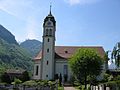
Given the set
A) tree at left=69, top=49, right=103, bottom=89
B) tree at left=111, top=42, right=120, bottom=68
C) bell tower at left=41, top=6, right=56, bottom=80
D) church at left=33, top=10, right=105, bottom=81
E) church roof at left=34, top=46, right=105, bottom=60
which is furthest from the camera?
church roof at left=34, top=46, right=105, bottom=60

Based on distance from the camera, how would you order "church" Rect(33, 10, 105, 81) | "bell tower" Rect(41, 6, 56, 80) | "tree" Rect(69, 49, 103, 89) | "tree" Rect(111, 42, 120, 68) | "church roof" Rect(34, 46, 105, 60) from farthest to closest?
1. "church roof" Rect(34, 46, 105, 60)
2. "church" Rect(33, 10, 105, 81)
3. "bell tower" Rect(41, 6, 56, 80)
4. "tree" Rect(69, 49, 103, 89)
5. "tree" Rect(111, 42, 120, 68)

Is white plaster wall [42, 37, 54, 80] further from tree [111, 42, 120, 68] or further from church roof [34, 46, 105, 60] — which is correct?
tree [111, 42, 120, 68]

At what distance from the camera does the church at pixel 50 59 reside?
67.2m

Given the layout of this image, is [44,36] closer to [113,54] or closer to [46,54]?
[46,54]

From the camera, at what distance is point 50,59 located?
6738 cm

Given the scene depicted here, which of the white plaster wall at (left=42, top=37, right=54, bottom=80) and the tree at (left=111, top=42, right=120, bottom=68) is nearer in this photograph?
the tree at (left=111, top=42, right=120, bottom=68)

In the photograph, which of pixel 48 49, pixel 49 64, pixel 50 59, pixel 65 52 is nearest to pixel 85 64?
pixel 50 59

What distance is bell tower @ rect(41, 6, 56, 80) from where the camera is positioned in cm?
6706

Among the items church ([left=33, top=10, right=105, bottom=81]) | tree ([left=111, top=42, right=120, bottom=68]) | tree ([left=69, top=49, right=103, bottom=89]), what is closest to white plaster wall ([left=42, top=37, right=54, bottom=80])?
church ([left=33, top=10, right=105, bottom=81])

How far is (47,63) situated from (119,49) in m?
44.3

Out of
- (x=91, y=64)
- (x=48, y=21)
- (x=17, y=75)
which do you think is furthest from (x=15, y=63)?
(x=91, y=64)

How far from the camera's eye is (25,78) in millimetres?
74250

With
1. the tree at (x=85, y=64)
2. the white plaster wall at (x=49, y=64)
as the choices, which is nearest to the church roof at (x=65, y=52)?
the white plaster wall at (x=49, y=64)

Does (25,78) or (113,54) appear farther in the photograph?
(25,78)
